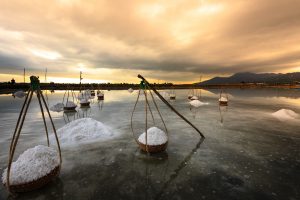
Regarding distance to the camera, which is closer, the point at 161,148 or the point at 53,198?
the point at 53,198

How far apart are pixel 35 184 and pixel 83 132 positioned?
4996 millimetres

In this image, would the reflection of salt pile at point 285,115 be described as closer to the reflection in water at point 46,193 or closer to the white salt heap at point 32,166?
the reflection in water at point 46,193

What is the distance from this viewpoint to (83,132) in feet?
33.0

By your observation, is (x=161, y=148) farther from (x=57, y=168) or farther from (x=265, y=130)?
(x=265, y=130)

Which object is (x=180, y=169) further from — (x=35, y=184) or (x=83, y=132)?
(x=83, y=132)

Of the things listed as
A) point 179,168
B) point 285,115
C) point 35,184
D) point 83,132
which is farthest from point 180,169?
Result: point 285,115

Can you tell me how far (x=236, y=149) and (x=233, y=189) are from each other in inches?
147

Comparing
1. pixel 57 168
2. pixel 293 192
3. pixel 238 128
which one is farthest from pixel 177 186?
pixel 238 128

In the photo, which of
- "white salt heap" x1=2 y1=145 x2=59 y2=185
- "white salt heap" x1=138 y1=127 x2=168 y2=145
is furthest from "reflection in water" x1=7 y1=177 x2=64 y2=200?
"white salt heap" x1=138 y1=127 x2=168 y2=145

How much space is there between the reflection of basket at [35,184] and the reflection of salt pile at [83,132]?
3.92 metres

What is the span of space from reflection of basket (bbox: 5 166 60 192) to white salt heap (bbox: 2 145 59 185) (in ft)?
0.29

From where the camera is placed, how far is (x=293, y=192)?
5.15m

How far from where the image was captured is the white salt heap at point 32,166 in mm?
4961

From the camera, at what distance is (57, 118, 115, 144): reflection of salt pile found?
376 inches
